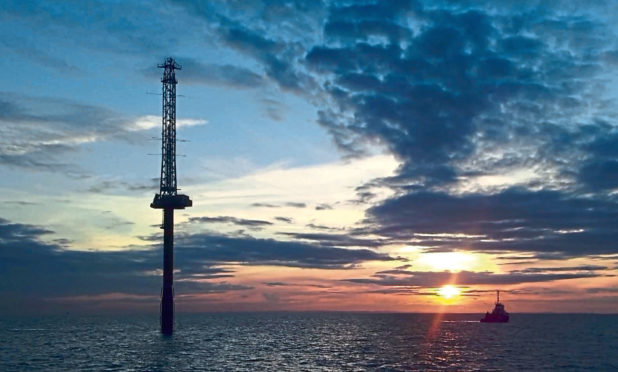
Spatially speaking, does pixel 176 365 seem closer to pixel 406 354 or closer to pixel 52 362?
pixel 52 362

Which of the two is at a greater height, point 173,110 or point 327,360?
point 173,110

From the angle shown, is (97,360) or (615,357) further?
(615,357)

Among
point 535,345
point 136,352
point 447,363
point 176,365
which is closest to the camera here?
point 176,365

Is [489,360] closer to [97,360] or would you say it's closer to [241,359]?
→ [241,359]

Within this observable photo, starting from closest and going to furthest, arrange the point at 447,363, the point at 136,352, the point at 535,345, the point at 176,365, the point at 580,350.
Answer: the point at 176,365 < the point at 447,363 < the point at 136,352 < the point at 580,350 < the point at 535,345

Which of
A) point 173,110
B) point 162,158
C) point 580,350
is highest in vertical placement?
point 173,110

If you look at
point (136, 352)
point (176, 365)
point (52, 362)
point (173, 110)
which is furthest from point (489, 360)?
point (173, 110)
